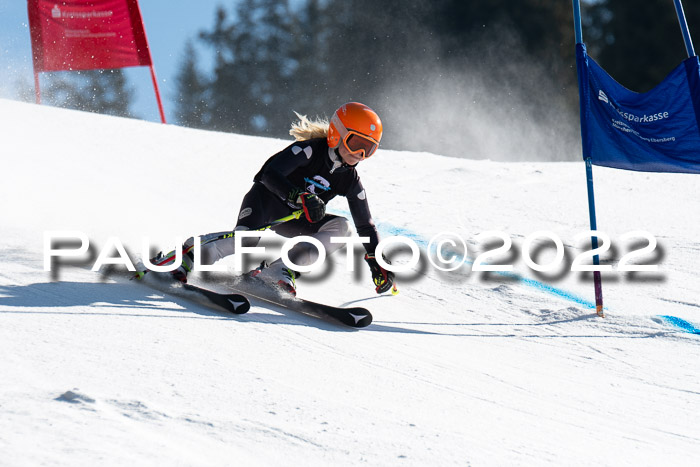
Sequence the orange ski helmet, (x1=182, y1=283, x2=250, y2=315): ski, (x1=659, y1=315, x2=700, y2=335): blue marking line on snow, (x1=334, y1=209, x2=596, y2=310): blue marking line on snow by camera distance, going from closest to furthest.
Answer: (x1=182, y1=283, x2=250, y2=315): ski, the orange ski helmet, (x1=659, y1=315, x2=700, y2=335): blue marking line on snow, (x1=334, y1=209, x2=596, y2=310): blue marking line on snow

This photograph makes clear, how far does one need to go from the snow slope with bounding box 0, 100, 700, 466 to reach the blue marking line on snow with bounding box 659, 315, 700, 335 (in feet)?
0.08

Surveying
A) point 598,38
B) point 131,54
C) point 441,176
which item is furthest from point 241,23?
point 441,176

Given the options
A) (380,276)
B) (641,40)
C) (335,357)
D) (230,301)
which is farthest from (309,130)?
(641,40)

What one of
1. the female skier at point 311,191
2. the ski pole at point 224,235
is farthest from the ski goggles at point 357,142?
the ski pole at point 224,235

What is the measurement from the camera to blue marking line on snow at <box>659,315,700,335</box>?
431cm

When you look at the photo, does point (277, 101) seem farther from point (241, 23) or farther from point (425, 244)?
point (425, 244)

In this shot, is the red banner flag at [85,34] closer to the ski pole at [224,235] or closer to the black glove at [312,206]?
the ski pole at [224,235]

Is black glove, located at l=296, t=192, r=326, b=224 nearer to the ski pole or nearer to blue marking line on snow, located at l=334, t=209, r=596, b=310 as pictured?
the ski pole

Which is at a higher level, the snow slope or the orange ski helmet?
the orange ski helmet

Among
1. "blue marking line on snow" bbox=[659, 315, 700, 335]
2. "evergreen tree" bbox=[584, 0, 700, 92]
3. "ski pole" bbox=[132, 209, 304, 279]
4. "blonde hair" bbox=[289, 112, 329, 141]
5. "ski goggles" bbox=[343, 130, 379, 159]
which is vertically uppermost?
"evergreen tree" bbox=[584, 0, 700, 92]

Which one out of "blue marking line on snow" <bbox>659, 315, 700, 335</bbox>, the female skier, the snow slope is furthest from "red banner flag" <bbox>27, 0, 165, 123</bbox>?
"blue marking line on snow" <bbox>659, 315, 700, 335</bbox>

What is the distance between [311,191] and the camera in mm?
Result: 4141

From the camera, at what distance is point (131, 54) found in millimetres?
10648

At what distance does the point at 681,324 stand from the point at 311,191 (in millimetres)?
2373
